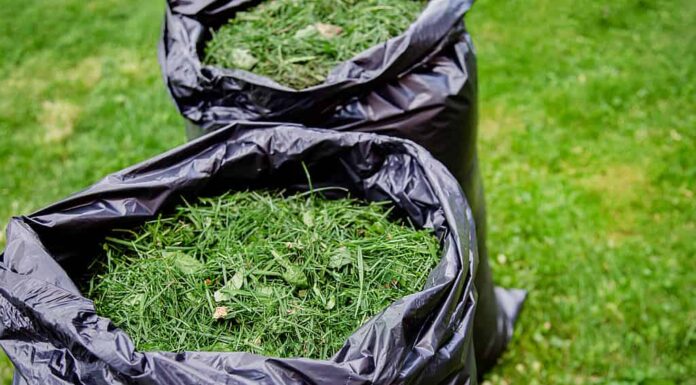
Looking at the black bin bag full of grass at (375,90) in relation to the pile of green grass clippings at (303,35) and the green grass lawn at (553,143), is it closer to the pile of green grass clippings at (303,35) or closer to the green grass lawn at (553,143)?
the pile of green grass clippings at (303,35)

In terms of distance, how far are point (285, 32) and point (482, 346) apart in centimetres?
126

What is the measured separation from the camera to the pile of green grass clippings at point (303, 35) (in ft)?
6.22

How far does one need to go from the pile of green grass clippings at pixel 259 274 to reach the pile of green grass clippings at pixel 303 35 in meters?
0.44

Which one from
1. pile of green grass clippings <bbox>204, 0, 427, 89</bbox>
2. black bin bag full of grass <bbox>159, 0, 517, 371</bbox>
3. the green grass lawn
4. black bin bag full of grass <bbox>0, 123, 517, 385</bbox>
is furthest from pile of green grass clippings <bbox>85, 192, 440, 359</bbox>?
the green grass lawn

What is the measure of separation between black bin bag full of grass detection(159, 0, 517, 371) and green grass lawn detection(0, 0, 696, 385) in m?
1.03

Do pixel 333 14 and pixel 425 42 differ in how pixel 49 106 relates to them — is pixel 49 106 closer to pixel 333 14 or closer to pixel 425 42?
pixel 333 14

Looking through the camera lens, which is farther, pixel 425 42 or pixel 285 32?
pixel 285 32

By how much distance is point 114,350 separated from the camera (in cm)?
109

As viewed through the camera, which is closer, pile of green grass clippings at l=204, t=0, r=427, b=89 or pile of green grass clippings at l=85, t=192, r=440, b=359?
pile of green grass clippings at l=85, t=192, r=440, b=359

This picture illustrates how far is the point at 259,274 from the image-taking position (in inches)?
55.9

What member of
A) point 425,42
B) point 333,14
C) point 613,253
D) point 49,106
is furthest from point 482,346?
point 49,106

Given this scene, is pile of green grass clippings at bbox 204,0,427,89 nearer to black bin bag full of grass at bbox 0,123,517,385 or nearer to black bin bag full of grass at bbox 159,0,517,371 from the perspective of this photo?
black bin bag full of grass at bbox 159,0,517,371

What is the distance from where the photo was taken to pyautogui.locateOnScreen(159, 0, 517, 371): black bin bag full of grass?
5.76ft

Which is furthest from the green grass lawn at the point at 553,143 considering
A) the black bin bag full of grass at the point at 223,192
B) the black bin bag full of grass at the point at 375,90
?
the black bin bag full of grass at the point at 223,192
